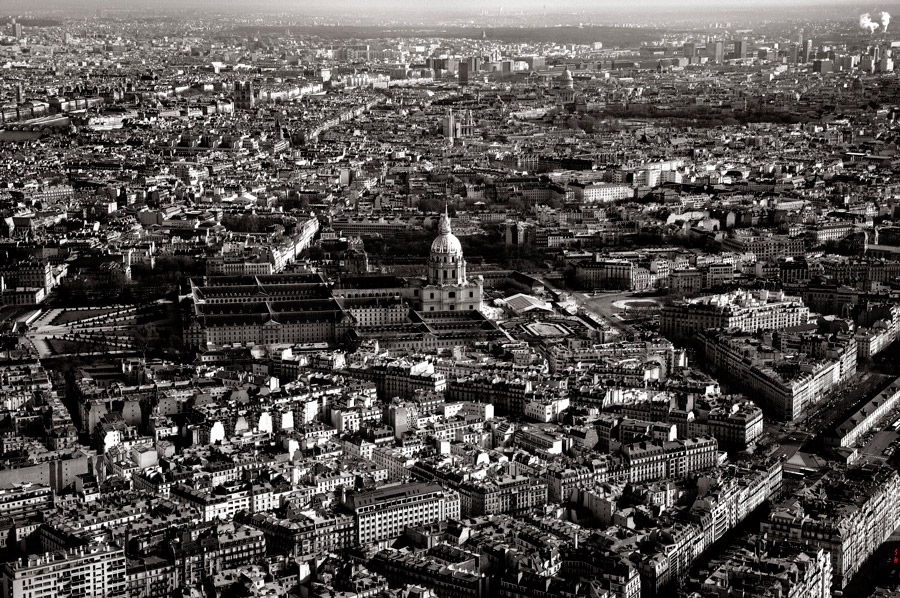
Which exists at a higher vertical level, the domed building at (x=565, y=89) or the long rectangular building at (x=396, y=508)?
the long rectangular building at (x=396, y=508)

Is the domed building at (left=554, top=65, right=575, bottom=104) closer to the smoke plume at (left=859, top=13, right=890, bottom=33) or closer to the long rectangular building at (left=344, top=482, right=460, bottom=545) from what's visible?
the smoke plume at (left=859, top=13, right=890, bottom=33)

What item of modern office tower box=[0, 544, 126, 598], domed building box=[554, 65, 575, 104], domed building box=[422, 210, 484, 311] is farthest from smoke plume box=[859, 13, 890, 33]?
modern office tower box=[0, 544, 126, 598]

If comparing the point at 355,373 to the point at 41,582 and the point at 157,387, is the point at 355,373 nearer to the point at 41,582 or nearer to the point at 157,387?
the point at 157,387

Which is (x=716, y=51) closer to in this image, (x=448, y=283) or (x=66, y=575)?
(x=448, y=283)

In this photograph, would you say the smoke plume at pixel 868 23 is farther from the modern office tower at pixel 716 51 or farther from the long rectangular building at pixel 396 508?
the long rectangular building at pixel 396 508

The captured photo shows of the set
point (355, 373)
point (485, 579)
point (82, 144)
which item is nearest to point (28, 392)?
point (355, 373)

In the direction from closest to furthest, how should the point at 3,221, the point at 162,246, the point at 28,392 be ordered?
the point at 28,392
the point at 162,246
the point at 3,221

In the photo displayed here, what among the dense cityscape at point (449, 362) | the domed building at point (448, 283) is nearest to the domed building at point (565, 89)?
the dense cityscape at point (449, 362)

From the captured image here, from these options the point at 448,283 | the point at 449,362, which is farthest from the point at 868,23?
the point at 449,362
